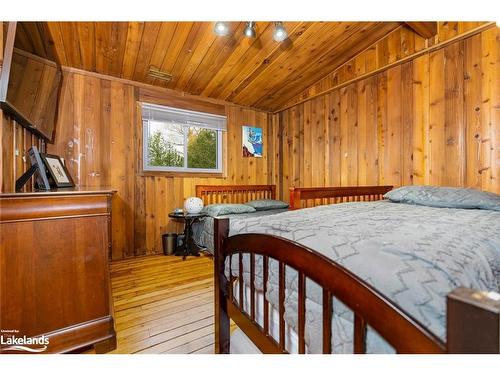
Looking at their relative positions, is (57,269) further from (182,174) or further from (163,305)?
(182,174)

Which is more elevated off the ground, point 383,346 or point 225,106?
point 225,106

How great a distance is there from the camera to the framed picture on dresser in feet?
5.21

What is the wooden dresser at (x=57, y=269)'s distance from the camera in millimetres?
1071

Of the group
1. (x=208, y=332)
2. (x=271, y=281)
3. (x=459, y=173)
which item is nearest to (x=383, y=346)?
(x=271, y=281)

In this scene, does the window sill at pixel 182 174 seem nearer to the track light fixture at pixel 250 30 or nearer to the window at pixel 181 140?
the window at pixel 181 140

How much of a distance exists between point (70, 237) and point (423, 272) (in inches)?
56.8

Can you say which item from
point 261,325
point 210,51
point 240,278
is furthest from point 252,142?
point 261,325

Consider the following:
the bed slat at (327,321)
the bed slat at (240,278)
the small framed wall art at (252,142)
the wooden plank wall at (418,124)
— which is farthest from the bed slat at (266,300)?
the small framed wall art at (252,142)

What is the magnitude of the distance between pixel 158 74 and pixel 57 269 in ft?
7.46
